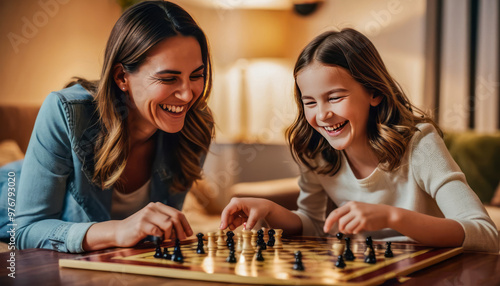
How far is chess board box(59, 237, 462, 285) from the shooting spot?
863 mm

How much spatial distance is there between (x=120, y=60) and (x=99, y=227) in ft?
1.62

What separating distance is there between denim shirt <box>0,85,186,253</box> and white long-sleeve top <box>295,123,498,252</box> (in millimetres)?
649

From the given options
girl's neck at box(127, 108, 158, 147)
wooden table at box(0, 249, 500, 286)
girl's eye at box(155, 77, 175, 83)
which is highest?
girl's eye at box(155, 77, 175, 83)

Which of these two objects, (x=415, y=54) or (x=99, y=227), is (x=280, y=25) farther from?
(x=99, y=227)

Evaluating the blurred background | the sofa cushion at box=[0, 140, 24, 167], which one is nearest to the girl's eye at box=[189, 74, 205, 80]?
the sofa cushion at box=[0, 140, 24, 167]

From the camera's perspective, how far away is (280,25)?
4477 millimetres

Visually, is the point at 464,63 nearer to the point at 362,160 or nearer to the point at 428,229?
the point at 362,160

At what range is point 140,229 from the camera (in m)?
1.18

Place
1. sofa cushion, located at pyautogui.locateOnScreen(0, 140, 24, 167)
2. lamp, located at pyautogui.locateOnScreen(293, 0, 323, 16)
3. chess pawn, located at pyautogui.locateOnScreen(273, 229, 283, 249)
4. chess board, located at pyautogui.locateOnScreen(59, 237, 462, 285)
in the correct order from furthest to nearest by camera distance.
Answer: lamp, located at pyautogui.locateOnScreen(293, 0, 323, 16) → sofa cushion, located at pyautogui.locateOnScreen(0, 140, 24, 167) → chess pawn, located at pyautogui.locateOnScreen(273, 229, 283, 249) → chess board, located at pyautogui.locateOnScreen(59, 237, 462, 285)

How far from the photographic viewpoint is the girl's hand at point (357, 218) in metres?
1.07

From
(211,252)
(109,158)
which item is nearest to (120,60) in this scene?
(109,158)

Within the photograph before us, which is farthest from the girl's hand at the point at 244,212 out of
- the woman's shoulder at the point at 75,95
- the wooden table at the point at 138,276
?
the woman's shoulder at the point at 75,95

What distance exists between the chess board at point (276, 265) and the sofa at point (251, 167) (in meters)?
1.53

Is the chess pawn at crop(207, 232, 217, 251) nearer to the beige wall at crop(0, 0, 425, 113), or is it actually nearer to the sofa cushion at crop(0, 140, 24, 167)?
the sofa cushion at crop(0, 140, 24, 167)
